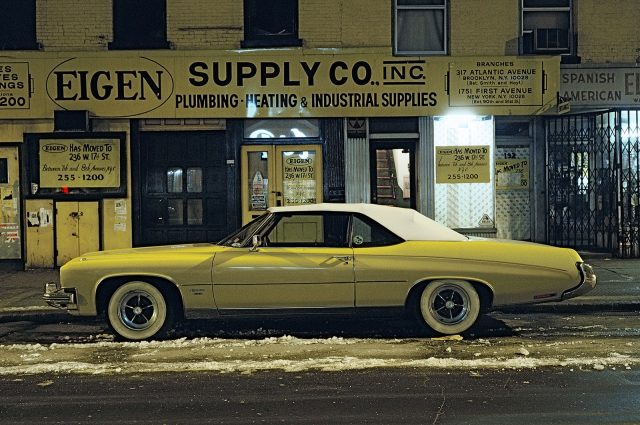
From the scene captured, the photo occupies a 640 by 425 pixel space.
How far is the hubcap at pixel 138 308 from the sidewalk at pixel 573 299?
188cm

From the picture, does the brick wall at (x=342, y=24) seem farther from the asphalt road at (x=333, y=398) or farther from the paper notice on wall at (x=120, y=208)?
the asphalt road at (x=333, y=398)

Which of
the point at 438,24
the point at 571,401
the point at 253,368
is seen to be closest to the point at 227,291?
the point at 253,368

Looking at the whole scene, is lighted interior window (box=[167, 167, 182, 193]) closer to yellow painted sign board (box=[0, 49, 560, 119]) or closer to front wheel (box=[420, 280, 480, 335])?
yellow painted sign board (box=[0, 49, 560, 119])

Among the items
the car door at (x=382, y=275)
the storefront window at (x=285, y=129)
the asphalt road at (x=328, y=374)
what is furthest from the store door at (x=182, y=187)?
the car door at (x=382, y=275)

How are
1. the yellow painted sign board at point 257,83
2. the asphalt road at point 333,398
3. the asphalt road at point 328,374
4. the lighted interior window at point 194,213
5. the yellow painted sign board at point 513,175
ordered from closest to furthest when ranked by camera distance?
the asphalt road at point 333,398 < the asphalt road at point 328,374 < the yellow painted sign board at point 257,83 < the lighted interior window at point 194,213 < the yellow painted sign board at point 513,175

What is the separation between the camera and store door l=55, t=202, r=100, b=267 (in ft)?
46.9

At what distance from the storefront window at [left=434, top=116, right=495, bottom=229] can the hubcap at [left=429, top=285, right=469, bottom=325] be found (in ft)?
21.0

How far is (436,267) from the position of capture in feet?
26.7

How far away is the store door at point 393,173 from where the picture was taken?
1488 cm

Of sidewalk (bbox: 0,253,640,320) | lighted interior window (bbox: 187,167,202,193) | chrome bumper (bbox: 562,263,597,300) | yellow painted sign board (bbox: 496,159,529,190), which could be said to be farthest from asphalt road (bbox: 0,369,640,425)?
yellow painted sign board (bbox: 496,159,529,190)

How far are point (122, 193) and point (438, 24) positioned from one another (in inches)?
259

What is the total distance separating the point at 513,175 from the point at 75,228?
26.9ft

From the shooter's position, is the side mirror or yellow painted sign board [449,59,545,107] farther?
yellow painted sign board [449,59,545,107]

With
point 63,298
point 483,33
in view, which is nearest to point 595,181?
point 483,33
